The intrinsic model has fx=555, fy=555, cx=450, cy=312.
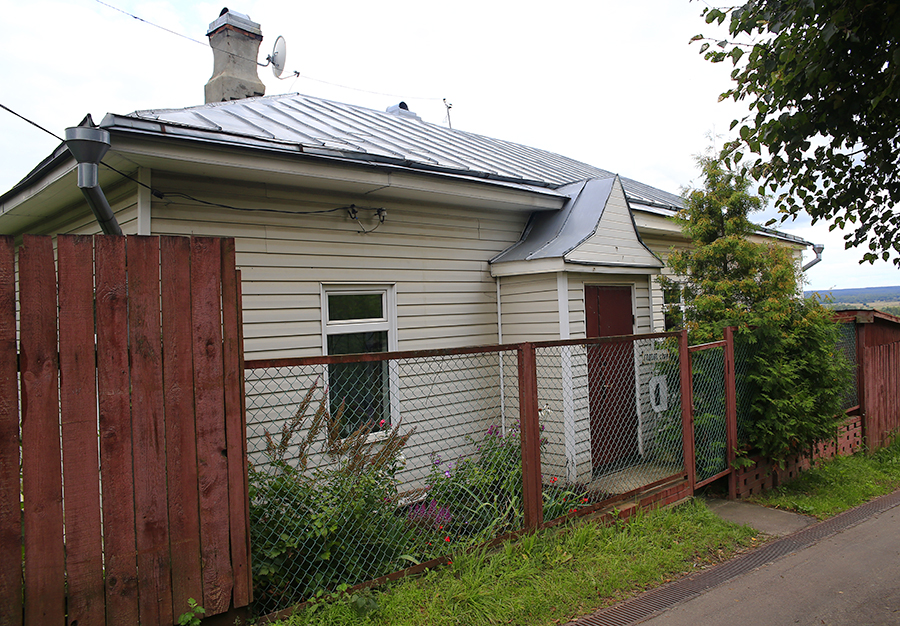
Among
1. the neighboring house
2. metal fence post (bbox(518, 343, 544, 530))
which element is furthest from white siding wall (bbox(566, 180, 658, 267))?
metal fence post (bbox(518, 343, 544, 530))

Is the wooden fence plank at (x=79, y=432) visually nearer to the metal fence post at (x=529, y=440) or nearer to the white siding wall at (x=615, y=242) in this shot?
the metal fence post at (x=529, y=440)

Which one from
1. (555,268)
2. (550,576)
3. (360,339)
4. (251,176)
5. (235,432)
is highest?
(251,176)

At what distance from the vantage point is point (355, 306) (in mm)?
5758

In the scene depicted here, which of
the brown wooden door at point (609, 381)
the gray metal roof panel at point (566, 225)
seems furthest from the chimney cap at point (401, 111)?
the brown wooden door at point (609, 381)

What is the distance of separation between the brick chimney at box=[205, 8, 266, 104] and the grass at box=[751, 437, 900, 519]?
28.7ft

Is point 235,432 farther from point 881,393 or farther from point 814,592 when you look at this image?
point 881,393

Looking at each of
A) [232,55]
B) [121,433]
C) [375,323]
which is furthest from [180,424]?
[232,55]

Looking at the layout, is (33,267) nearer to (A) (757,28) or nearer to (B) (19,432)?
(B) (19,432)

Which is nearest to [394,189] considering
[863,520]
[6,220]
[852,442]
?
[6,220]

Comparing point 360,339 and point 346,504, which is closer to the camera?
point 346,504

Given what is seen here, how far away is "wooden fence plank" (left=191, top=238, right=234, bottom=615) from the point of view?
281 cm

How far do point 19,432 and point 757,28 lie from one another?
15.5 ft

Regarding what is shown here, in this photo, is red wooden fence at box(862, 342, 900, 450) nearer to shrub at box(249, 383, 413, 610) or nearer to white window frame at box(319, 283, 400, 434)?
white window frame at box(319, 283, 400, 434)

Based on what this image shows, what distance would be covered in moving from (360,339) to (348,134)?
7.73 feet
